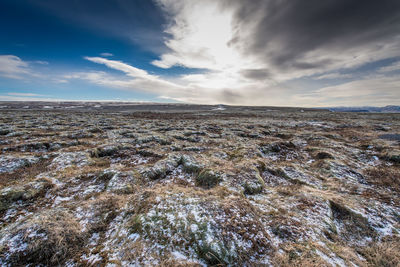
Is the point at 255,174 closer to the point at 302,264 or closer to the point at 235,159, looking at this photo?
the point at 235,159

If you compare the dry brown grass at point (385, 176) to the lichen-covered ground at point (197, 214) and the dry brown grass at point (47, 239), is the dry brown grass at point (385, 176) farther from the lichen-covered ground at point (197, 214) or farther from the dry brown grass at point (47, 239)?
the dry brown grass at point (47, 239)

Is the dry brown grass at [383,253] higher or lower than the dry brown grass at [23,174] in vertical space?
higher

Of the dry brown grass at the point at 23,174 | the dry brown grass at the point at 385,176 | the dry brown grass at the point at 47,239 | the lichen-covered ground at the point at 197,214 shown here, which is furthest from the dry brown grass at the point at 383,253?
the dry brown grass at the point at 23,174

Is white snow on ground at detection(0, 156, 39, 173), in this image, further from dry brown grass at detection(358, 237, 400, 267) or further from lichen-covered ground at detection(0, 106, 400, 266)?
dry brown grass at detection(358, 237, 400, 267)

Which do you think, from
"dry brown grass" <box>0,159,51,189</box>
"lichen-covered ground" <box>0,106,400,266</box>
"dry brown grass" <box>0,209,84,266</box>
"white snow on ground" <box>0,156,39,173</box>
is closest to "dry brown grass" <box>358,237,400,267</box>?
"lichen-covered ground" <box>0,106,400,266</box>

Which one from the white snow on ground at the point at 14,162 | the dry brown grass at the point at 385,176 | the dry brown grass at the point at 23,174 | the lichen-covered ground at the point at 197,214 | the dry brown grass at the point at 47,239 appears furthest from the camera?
the white snow on ground at the point at 14,162

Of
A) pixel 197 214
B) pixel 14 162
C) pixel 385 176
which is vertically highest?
pixel 197 214

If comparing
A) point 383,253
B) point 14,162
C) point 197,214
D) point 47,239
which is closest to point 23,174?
point 14,162

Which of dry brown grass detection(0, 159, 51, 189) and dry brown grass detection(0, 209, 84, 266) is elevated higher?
dry brown grass detection(0, 209, 84, 266)

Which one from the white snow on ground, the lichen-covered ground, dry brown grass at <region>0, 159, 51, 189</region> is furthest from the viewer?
the white snow on ground

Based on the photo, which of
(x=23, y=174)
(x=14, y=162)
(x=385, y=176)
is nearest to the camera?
(x=23, y=174)

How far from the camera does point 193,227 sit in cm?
521

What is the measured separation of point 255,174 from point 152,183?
659 centimetres

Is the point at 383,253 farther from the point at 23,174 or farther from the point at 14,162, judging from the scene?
the point at 14,162
